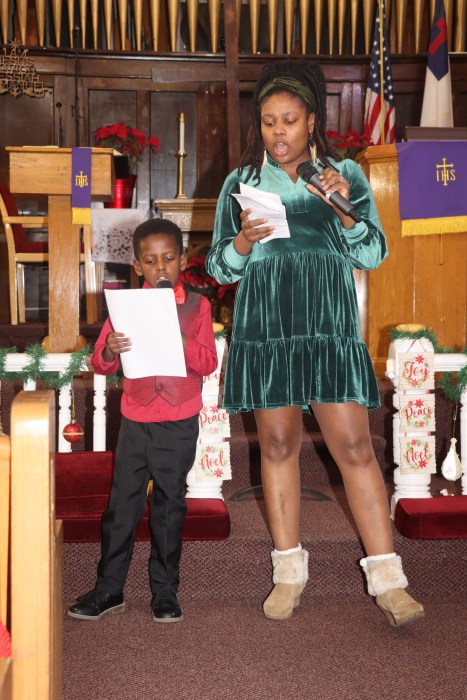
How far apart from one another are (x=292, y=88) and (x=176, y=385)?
2.58ft

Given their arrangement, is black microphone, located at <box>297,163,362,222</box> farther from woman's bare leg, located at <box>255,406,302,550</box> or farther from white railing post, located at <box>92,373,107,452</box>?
white railing post, located at <box>92,373,107,452</box>

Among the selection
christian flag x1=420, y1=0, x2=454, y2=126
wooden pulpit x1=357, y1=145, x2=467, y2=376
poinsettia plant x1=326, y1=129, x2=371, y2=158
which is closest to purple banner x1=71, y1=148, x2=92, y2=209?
wooden pulpit x1=357, y1=145, x2=467, y2=376

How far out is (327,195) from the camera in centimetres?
191

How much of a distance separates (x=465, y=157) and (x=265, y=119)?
209 centimetres

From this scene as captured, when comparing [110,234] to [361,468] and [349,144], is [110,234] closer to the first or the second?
[349,144]

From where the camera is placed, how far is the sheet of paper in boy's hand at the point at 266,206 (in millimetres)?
1914

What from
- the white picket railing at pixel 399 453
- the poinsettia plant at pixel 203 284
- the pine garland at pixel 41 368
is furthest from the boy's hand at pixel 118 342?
the poinsettia plant at pixel 203 284

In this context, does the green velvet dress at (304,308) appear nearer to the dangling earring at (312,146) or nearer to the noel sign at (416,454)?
the dangling earring at (312,146)

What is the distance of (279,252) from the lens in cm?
207

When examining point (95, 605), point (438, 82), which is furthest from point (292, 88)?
point (438, 82)

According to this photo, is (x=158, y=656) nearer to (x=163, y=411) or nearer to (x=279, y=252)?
(x=163, y=411)

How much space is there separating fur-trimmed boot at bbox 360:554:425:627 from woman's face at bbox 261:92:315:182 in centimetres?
102

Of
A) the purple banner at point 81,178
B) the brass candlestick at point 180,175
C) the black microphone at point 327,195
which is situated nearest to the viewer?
the black microphone at point 327,195

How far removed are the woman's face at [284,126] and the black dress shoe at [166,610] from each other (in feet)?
3.80
